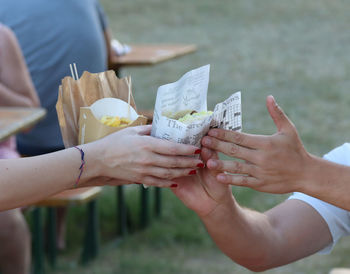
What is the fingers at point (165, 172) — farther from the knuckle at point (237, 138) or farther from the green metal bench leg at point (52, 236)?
the green metal bench leg at point (52, 236)

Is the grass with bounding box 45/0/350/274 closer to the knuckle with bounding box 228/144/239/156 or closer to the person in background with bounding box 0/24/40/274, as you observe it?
the person in background with bounding box 0/24/40/274

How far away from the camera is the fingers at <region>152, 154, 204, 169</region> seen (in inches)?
50.4

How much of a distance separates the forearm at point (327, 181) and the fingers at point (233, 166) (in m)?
0.12

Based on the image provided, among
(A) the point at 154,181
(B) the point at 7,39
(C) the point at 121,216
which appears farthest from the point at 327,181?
(C) the point at 121,216

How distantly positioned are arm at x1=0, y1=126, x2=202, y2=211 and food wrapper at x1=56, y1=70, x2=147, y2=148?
0.06 m

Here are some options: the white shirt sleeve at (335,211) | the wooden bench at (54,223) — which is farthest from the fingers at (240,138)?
the wooden bench at (54,223)

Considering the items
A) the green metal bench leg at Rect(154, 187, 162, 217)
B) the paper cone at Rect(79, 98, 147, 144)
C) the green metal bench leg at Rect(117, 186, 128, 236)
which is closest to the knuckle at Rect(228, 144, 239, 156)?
the paper cone at Rect(79, 98, 147, 144)

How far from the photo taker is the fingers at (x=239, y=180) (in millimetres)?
1289

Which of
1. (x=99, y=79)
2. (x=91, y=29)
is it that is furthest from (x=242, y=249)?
(x=91, y=29)

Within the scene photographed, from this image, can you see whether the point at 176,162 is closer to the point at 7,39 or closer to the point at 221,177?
the point at 221,177

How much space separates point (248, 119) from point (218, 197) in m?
5.70

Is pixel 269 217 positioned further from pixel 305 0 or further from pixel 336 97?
pixel 305 0

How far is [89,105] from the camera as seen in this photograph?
1416 mm

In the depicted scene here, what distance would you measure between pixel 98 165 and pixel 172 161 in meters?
0.15
